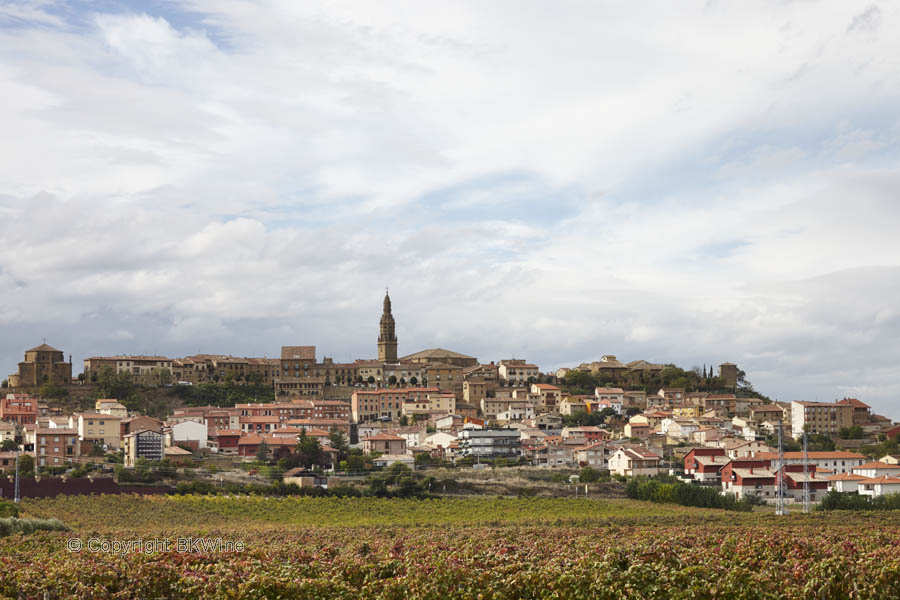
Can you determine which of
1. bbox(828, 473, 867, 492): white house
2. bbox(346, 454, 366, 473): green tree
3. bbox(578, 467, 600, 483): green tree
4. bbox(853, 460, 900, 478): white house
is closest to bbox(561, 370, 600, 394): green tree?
bbox(578, 467, 600, 483): green tree

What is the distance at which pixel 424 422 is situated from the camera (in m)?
91.4

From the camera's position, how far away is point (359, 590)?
17.6 meters

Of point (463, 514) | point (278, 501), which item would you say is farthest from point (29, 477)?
point (463, 514)

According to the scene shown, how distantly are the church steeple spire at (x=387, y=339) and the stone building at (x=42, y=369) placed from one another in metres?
37.5

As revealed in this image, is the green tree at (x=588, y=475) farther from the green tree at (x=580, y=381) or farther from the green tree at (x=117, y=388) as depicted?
the green tree at (x=117, y=388)

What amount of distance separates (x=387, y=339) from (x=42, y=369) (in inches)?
1666

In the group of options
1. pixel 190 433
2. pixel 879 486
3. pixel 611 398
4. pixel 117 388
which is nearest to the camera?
pixel 879 486

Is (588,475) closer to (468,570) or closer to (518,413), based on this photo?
(518,413)

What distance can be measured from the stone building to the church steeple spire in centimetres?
3749

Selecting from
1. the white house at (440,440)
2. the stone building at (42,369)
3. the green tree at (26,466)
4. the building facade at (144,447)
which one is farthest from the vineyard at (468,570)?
the stone building at (42,369)

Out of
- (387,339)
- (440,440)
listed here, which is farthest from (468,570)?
(387,339)

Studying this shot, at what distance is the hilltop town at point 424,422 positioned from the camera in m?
66.4

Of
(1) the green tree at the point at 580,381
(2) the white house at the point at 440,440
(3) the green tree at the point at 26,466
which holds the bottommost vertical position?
(3) the green tree at the point at 26,466

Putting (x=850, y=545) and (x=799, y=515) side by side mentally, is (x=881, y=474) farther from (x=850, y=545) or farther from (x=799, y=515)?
(x=850, y=545)
